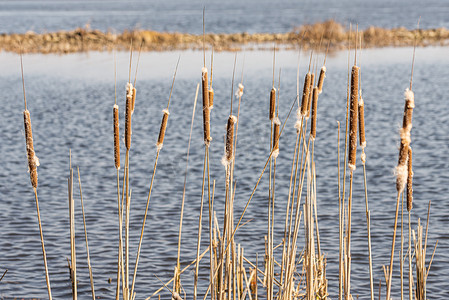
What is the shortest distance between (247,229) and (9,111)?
11.4 metres

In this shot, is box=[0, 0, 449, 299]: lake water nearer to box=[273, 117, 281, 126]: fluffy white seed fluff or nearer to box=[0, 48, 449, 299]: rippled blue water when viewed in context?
box=[0, 48, 449, 299]: rippled blue water

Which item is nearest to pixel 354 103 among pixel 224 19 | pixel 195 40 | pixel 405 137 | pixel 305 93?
pixel 405 137

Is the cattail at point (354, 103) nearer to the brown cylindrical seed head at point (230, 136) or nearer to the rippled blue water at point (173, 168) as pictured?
the brown cylindrical seed head at point (230, 136)

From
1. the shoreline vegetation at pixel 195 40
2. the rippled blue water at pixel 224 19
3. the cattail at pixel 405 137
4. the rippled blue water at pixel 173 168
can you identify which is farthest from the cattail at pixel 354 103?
the shoreline vegetation at pixel 195 40

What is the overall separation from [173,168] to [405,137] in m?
9.72

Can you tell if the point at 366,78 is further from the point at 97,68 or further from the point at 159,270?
the point at 159,270

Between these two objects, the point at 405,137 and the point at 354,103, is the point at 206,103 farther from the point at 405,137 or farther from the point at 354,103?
the point at 405,137

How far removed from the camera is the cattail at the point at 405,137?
3.20m

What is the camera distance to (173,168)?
12.8 m

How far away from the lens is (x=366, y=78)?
23.7 meters

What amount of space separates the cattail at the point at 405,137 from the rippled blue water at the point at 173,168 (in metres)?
1.66

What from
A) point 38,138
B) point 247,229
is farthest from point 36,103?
point 247,229

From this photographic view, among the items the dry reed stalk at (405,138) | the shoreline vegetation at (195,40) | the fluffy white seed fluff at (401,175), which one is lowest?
the shoreline vegetation at (195,40)

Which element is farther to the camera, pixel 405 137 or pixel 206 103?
pixel 206 103
